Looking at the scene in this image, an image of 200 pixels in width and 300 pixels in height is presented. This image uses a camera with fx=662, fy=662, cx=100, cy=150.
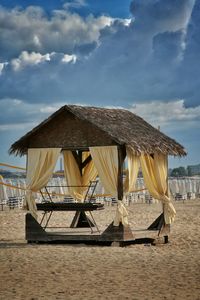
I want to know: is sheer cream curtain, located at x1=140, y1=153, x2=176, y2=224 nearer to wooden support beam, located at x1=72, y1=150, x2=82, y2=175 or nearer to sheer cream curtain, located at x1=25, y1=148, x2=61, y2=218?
wooden support beam, located at x1=72, y1=150, x2=82, y2=175

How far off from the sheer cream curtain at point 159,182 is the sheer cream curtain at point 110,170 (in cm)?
146

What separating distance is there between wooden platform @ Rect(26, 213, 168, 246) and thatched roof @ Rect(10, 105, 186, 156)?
169cm

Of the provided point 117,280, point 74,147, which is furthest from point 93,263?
point 74,147

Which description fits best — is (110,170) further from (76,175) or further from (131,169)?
(76,175)

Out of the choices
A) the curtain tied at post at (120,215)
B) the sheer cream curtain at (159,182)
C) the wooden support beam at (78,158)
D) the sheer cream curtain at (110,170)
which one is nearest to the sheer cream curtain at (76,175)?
the wooden support beam at (78,158)

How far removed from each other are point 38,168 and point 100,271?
463 centimetres

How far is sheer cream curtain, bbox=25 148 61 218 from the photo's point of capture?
47.4 ft

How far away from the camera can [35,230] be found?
47.2 feet

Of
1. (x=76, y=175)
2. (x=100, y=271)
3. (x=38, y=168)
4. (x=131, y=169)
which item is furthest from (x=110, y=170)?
(x=100, y=271)

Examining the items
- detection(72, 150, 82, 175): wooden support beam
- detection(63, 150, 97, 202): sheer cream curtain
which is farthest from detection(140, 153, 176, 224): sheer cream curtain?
detection(72, 150, 82, 175): wooden support beam

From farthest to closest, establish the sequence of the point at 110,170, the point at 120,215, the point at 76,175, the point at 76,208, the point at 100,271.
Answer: the point at 76,175 < the point at 76,208 < the point at 110,170 < the point at 120,215 < the point at 100,271

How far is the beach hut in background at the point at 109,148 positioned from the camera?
1373 centimetres

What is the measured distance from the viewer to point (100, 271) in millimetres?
10344

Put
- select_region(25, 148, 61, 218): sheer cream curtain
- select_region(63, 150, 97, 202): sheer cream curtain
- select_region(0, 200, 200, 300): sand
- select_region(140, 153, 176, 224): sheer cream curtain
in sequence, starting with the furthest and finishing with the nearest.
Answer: select_region(63, 150, 97, 202): sheer cream curtain → select_region(140, 153, 176, 224): sheer cream curtain → select_region(25, 148, 61, 218): sheer cream curtain → select_region(0, 200, 200, 300): sand
